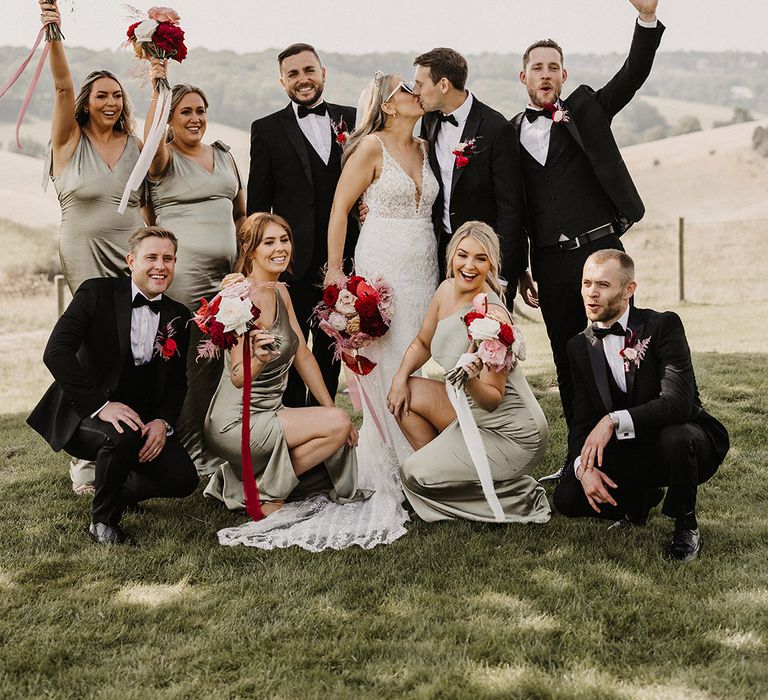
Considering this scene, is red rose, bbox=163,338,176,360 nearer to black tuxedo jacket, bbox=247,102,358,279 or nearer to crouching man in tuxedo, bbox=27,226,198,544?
crouching man in tuxedo, bbox=27,226,198,544

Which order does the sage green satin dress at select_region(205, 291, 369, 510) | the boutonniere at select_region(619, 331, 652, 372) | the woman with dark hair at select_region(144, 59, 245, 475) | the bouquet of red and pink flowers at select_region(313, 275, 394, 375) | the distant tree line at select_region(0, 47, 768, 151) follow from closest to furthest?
the boutonniere at select_region(619, 331, 652, 372) < the sage green satin dress at select_region(205, 291, 369, 510) < the bouquet of red and pink flowers at select_region(313, 275, 394, 375) < the woman with dark hair at select_region(144, 59, 245, 475) < the distant tree line at select_region(0, 47, 768, 151)

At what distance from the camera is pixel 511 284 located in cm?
554

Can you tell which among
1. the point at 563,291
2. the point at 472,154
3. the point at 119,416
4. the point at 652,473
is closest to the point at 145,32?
the point at 472,154

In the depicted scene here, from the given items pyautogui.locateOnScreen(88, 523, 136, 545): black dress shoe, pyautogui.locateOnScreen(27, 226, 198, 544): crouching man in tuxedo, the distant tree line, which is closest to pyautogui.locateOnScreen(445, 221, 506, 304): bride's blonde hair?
pyautogui.locateOnScreen(27, 226, 198, 544): crouching man in tuxedo

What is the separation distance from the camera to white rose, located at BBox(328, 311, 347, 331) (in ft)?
16.9

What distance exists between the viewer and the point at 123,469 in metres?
4.50

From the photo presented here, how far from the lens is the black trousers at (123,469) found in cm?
447

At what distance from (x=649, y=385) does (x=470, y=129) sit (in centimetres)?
193

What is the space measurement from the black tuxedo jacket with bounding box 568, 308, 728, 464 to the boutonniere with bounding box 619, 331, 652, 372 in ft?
0.07

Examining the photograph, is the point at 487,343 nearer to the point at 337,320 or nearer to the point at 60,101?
the point at 337,320

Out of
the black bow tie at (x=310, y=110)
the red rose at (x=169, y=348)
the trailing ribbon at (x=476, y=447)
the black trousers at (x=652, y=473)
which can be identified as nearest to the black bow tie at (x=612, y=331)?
the black trousers at (x=652, y=473)

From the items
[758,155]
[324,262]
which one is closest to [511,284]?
[324,262]

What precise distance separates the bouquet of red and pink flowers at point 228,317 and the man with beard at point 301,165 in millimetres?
1043

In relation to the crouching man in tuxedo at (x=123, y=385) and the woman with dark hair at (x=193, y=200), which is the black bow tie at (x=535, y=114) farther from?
the crouching man in tuxedo at (x=123, y=385)
